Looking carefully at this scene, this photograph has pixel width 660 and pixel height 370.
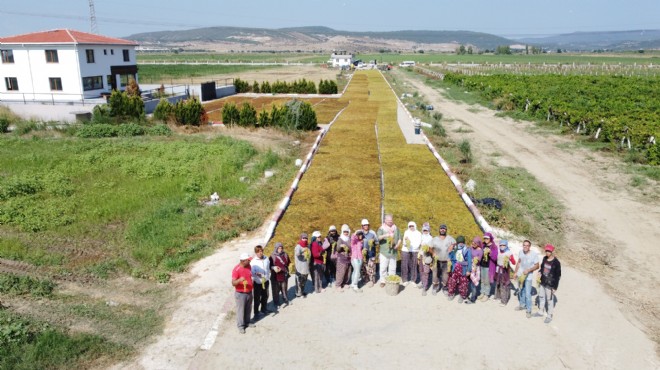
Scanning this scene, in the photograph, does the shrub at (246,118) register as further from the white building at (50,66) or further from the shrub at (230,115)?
the white building at (50,66)

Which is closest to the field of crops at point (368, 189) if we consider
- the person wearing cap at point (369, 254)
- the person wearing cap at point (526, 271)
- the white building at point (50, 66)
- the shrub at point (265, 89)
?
the person wearing cap at point (369, 254)

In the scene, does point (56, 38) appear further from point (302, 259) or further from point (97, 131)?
point (302, 259)

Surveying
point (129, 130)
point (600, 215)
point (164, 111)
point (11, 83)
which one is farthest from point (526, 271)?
point (11, 83)

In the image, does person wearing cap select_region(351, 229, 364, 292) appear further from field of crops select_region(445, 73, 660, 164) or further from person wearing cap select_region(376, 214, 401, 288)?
field of crops select_region(445, 73, 660, 164)

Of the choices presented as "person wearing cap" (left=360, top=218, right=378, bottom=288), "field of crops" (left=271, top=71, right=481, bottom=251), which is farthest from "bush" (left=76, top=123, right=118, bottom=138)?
"person wearing cap" (left=360, top=218, right=378, bottom=288)

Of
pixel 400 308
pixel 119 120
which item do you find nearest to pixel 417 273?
pixel 400 308

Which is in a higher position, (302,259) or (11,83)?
(11,83)
